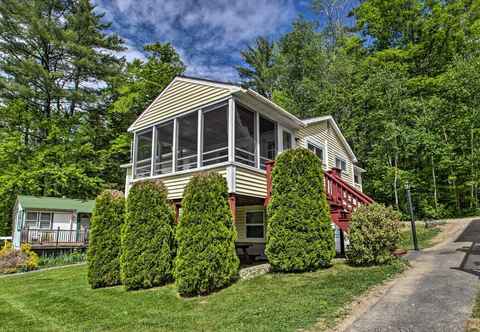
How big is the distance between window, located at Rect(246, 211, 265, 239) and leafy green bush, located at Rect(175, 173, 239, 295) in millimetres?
5483

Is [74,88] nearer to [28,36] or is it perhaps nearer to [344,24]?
[28,36]

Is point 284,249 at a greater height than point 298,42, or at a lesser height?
lesser

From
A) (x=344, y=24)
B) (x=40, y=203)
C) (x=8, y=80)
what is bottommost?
(x=40, y=203)

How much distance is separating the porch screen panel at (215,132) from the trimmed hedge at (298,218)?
2.00 metres

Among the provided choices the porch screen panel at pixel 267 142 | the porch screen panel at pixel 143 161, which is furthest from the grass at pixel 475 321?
the porch screen panel at pixel 143 161

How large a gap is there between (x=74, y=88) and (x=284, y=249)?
2536 cm

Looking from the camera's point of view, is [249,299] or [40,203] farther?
[40,203]

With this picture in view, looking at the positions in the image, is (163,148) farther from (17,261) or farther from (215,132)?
(17,261)

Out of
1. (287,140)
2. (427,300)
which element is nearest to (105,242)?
(287,140)

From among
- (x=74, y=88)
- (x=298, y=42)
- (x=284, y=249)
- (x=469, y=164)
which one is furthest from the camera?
(x=298, y=42)

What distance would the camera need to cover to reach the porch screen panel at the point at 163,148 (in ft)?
36.0

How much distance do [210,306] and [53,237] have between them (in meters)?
17.2

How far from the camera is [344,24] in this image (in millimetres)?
31000

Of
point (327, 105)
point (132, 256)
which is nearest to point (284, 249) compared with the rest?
point (132, 256)
